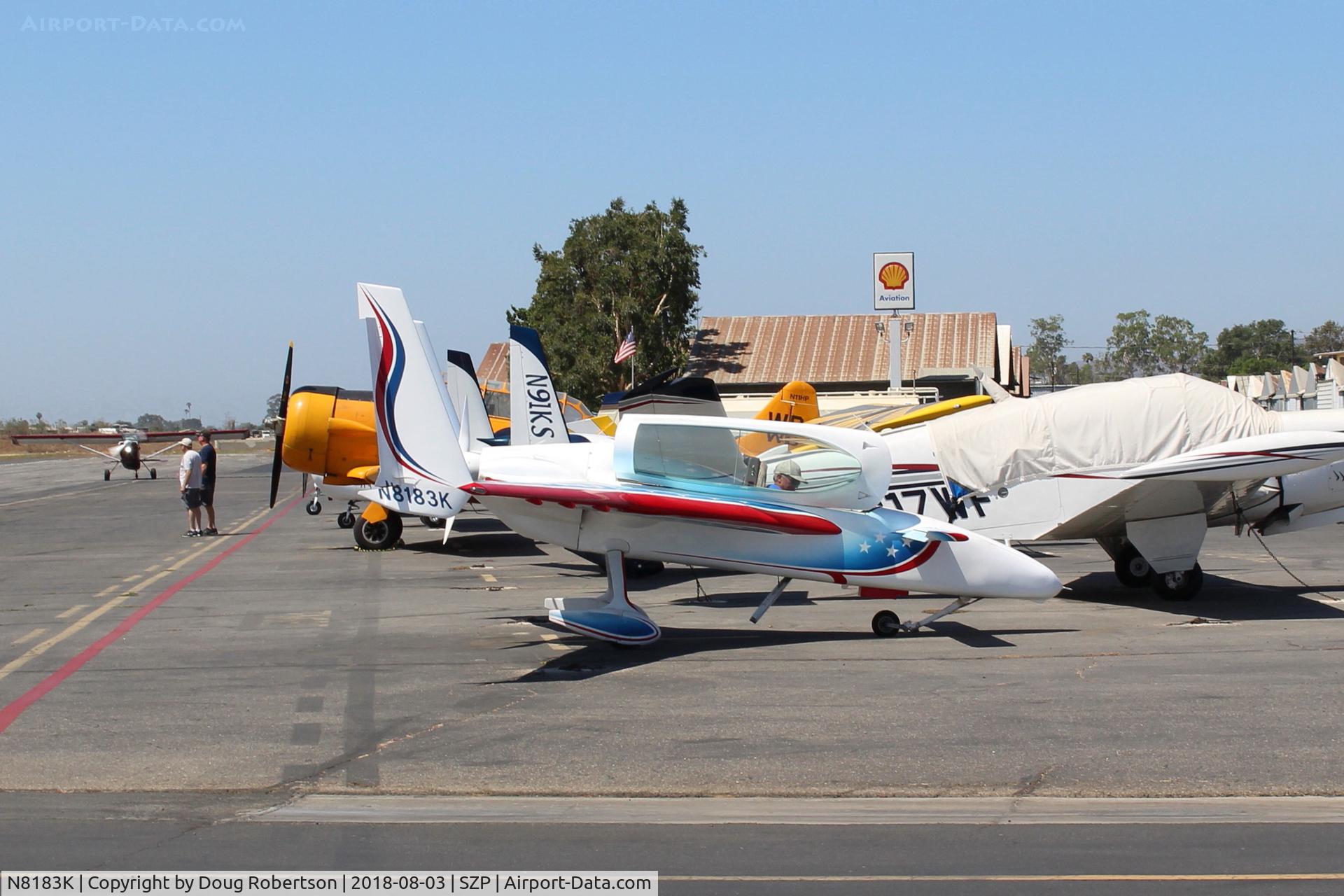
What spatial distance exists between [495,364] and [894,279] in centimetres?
2797

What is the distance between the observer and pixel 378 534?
19.6m

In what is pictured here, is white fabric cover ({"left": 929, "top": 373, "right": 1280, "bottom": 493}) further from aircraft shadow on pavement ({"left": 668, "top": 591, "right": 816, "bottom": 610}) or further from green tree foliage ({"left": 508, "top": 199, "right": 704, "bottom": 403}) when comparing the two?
green tree foliage ({"left": 508, "top": 199, "right": 704, "bottom": 403})

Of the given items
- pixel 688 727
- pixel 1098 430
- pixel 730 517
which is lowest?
pixel 688 727

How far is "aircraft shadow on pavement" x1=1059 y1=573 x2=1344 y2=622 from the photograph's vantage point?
1145cm

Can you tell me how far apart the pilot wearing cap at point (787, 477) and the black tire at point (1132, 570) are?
4.99m

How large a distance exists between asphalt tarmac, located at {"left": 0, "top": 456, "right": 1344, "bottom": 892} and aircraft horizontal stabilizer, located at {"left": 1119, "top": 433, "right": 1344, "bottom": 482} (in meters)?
1.40

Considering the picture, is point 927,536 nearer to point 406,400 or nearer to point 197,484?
point 406,400

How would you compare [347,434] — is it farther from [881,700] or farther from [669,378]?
[881,700]

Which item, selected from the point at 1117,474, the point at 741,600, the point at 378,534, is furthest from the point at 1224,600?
the point at 378,534

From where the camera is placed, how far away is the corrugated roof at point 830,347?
196 ft

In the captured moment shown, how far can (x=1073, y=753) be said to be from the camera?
6773mm

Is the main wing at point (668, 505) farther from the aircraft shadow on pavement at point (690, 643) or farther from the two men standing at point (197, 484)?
the two men standing at point (197, 484)

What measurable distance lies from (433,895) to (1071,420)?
9.23 metres

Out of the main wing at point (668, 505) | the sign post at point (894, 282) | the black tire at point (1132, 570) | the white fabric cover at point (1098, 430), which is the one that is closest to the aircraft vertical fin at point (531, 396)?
the white fabric cover at point (1098, 430)
